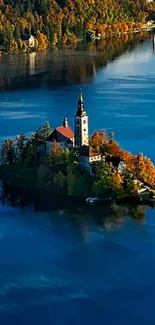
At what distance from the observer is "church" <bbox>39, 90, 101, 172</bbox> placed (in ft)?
40.6

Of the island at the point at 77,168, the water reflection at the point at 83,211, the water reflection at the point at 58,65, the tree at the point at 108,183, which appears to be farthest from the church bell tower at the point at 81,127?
the water reflection at the point at 58,65

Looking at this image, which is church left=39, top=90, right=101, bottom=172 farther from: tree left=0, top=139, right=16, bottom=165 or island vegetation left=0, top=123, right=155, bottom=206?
tree left=0, top=139, right=16, bottom=165

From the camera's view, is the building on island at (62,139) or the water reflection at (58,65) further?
the water reflection at (58,65)

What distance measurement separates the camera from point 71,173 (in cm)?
1227

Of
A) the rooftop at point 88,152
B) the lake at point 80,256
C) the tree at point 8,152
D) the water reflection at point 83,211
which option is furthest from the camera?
the tree at point 8,152

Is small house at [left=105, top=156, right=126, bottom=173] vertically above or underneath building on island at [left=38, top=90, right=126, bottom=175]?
underneath

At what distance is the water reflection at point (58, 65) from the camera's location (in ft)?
71.5

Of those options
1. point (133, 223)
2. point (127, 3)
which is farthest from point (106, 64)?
point (133, 223)

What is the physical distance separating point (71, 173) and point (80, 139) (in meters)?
0.86

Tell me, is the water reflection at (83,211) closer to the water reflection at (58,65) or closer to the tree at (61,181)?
the tree at (61,181)

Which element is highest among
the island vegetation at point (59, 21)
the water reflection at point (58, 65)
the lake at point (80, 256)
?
the island vegetation at point (59, 21)

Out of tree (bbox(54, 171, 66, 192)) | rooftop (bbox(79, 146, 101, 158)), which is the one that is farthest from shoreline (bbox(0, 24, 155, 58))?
tree (bbox(54, 171, 66, 192))

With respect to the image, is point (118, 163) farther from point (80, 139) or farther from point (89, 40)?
point (89, 40)

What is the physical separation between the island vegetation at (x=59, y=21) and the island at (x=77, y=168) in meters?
15.3
